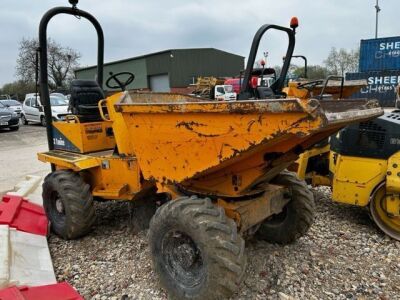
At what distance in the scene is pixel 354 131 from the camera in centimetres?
432

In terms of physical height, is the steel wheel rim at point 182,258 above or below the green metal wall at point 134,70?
below

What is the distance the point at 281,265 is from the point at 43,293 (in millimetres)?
2027

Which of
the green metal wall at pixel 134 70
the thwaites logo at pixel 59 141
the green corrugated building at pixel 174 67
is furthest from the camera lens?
the green metal wall at pixel 134 70

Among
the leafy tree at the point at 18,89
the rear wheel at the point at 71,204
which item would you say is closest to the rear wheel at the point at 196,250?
the rear wheel at the point at 71,204

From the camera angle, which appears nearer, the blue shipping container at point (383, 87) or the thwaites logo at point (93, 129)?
the thwaites logo at point (93, 129)

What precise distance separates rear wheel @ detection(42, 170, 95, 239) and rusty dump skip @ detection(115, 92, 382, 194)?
3.71ft

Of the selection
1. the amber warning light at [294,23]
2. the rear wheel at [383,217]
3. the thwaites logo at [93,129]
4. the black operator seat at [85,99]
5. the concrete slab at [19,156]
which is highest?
the amber warning light at [294,23]

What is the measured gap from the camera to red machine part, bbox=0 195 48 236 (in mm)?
4074

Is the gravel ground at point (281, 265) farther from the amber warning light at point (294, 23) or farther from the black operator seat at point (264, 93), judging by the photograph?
the amber warning light at point (294, 23)

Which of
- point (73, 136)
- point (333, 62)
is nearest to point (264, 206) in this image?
point (73, 136)

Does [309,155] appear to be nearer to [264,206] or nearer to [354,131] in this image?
[354,131]

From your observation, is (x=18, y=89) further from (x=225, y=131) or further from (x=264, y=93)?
(x=225, y=131)

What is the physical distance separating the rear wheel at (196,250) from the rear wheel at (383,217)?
2.23m

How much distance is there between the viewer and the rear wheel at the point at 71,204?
3.98 m
